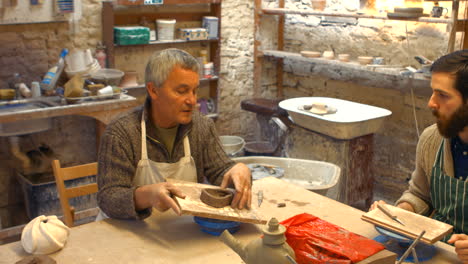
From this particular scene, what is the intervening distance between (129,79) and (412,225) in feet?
12.2

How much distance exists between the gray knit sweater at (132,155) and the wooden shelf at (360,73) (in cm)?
259

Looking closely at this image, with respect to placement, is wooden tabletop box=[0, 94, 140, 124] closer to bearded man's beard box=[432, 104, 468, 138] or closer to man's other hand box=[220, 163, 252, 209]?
man's other hand box=[220, 163, 252, 209]

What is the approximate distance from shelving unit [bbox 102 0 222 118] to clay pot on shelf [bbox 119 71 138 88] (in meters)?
0.12

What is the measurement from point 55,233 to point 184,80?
94 cm

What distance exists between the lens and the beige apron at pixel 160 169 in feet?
8.57

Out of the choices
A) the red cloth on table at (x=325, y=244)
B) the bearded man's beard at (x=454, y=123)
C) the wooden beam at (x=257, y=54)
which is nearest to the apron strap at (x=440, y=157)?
the bearded man's beard at (x=454, y=123)

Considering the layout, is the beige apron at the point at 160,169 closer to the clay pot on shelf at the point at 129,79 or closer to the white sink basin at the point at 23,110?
the white sink basin at the point at 23,110

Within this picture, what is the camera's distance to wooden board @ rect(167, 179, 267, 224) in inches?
83.9

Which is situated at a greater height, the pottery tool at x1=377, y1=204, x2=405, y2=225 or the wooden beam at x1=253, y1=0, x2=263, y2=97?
the wooden beam at x1=253, y1=0, x2=263, y2=97

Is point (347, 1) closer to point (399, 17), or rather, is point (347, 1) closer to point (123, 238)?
point (399, 17)

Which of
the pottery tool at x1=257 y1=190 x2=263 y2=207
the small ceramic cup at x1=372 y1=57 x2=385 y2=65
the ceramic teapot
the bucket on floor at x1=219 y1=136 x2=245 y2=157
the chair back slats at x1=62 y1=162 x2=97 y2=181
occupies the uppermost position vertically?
the small ceramic cup at x1=372 y1=57 x2=385 y2=65

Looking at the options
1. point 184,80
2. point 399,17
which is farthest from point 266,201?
point 399,17

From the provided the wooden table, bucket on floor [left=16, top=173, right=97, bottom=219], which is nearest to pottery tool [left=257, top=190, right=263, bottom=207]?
the wooden table

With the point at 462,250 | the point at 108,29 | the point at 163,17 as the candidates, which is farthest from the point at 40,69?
the point at 462,250
